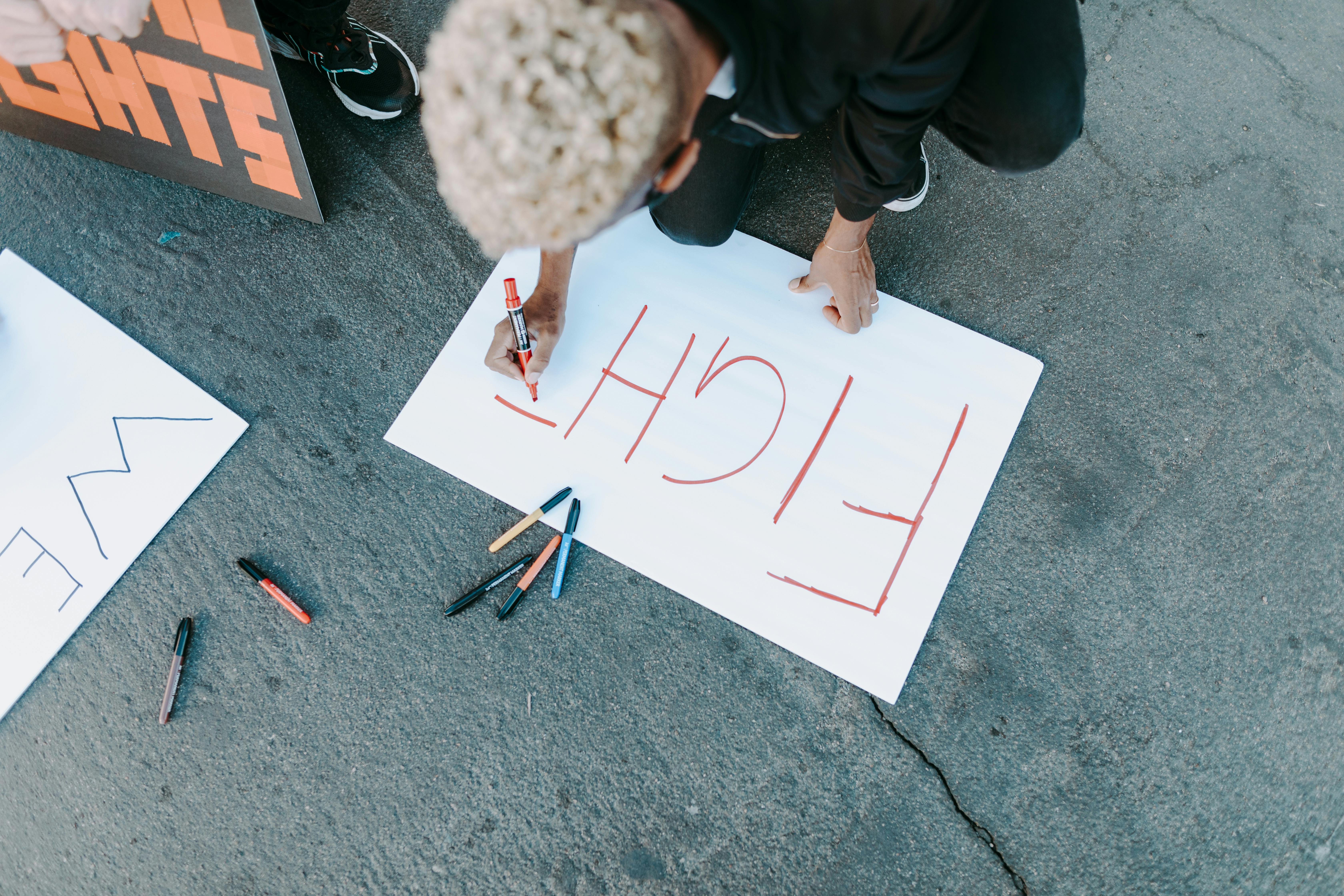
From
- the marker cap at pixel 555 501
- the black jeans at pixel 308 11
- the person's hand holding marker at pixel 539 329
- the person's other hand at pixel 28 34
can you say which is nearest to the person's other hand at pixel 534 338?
the person's hand holding marker at pixel 539 329

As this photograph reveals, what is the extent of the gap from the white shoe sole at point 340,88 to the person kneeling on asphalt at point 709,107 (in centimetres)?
36

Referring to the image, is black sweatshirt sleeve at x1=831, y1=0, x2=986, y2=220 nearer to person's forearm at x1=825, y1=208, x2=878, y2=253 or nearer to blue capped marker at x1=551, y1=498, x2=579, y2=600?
person's forearm at x1=825, y1=208, x2=878, y2=253

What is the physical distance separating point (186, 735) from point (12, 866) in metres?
0.22

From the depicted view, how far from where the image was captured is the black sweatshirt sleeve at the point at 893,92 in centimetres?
58

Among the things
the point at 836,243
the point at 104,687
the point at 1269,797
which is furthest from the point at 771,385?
the point at 104,687

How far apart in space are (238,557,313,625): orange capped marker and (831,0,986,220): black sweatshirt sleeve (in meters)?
0.76

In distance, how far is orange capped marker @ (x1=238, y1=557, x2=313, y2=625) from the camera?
0.84 m

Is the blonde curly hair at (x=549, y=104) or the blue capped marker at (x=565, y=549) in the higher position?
the blonde curly hair at (x=549, y=104)

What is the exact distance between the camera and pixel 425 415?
2.94 ft

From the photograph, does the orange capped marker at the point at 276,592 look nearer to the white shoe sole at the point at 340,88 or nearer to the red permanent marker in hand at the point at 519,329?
the red permanent marker in hand at the point at 519,329

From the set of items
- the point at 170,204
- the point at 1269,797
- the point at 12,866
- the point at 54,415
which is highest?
the point at 170,204

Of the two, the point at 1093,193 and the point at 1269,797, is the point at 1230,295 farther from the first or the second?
the point at 1269,797

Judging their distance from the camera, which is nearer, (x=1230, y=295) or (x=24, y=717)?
(x=24, y=717)

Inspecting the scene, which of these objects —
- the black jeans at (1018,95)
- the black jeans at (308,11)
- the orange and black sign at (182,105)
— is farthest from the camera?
the black jeans at (308,11)
